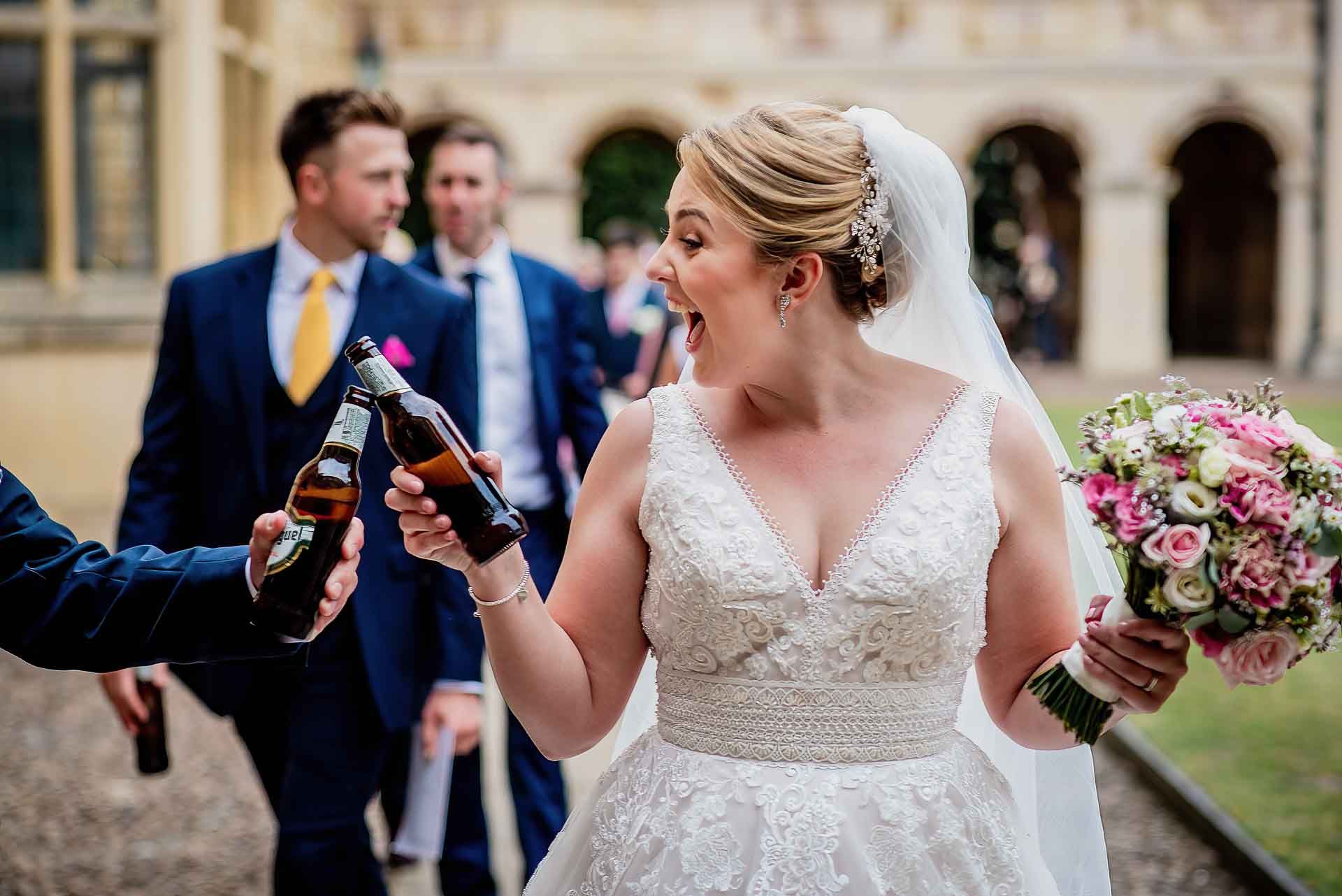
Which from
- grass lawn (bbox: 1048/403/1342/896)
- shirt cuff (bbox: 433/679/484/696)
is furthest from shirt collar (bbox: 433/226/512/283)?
grass lawn (bbox: 1048/403/1342/896)

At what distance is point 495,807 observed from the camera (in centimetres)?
615

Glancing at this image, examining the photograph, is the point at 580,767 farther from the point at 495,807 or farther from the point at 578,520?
the point at 578,520

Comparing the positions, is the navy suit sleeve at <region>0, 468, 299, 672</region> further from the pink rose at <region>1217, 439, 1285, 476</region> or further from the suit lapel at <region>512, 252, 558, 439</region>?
the suit lapel at <region>512, 252, 558, 439</region>

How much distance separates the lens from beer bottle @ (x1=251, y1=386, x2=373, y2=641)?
2242mm

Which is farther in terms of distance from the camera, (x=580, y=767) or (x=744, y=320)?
(x=580, y=767)


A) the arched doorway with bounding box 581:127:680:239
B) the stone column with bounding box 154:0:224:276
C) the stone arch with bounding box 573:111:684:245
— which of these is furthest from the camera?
the arched doorway with bounding box 581:127:680:239

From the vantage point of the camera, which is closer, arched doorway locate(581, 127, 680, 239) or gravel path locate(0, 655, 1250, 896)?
gravel path locate(0, 655, 1250, 896)

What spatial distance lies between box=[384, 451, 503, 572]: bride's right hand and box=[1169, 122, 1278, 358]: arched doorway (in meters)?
29.7

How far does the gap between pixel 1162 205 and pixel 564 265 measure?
978 centimetres

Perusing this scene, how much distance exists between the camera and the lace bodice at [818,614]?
253cm

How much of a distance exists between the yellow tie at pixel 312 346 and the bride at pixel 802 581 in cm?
126

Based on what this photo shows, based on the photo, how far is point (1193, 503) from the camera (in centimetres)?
228

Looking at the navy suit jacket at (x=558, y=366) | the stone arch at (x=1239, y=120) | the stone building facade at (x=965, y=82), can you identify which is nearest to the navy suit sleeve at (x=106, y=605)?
the navy suit jacket at (x=558, y=366)

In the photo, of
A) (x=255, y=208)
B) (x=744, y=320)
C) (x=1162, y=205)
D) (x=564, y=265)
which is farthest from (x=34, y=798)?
(x=1162, y=205)
